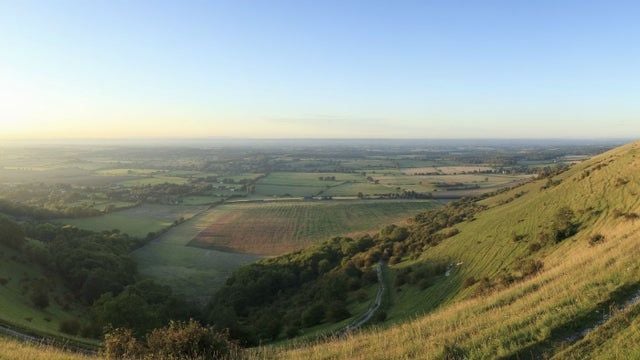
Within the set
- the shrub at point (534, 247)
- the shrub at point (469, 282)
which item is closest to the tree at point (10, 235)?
the shrub at point (469, 282)

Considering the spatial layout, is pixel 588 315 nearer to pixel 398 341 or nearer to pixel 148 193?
pixel 398 341

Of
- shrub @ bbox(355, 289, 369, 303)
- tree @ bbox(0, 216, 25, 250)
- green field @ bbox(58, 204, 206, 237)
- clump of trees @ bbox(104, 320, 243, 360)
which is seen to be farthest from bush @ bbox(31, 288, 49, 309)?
green field @ bbox(58, 204, 206, 237)

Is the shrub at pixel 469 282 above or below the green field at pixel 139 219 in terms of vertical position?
above

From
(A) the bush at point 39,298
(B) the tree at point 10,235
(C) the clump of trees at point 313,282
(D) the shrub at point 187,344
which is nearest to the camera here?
(D) the shrub at point 187,344

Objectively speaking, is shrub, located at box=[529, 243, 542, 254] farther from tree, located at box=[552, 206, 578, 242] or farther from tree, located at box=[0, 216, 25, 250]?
tree, located at box=[0, 216, 25, 250]

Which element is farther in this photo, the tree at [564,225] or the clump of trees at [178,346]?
the tree at [564,225]

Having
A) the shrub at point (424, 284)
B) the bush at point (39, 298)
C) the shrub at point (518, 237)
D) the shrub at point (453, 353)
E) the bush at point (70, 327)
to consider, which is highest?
the shrub at point (453, 353)

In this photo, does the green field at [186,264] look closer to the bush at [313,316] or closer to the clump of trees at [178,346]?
the bush at [313,316]

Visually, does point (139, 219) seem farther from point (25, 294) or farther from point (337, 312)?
point (337, 312)
